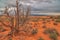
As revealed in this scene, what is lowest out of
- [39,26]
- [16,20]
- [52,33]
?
[52,33]

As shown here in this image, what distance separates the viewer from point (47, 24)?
1145cm

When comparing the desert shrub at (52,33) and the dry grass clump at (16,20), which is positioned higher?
the dry grass clump at (16,20)

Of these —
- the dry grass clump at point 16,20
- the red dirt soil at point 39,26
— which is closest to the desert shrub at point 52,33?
the red dirt soil at point 39,26

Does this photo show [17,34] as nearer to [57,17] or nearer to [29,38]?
[29,38]

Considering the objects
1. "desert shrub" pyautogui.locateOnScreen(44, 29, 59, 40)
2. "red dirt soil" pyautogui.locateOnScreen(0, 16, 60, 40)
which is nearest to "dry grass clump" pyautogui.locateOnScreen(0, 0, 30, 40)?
"red dirt soil" pyautogui.locateOnScreen(0, 16, 60, 40)

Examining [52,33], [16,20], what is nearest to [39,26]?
[52,33]

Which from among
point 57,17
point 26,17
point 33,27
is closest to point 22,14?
point 26,17

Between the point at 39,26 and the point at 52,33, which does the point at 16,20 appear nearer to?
the point at 39,26

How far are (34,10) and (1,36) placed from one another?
6.87 feet

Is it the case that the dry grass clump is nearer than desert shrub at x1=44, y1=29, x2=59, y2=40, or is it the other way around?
desert shrub at x1=44, y1=29, x2=59, y2=40

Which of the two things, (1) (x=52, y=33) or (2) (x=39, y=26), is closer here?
(1) (x=52, y=33)

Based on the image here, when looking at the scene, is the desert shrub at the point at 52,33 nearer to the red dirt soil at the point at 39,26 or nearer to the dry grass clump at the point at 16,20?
the red dirt soil at the point at 39,26

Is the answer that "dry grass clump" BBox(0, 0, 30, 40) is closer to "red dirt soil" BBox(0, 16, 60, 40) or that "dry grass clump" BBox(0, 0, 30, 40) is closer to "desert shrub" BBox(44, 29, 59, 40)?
"red dirt soil" BBox(0, 16, 60, 40)

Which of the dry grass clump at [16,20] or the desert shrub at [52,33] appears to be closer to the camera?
the desert shrub at [52,33]
